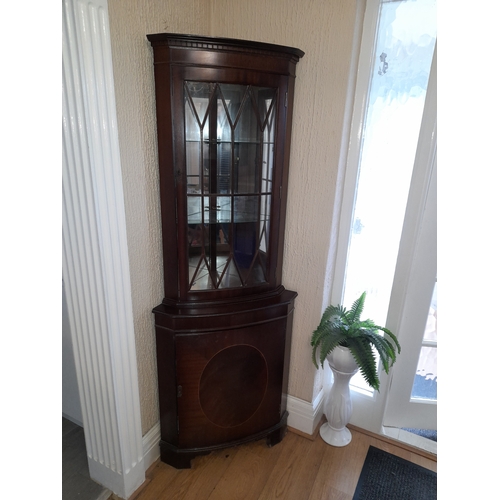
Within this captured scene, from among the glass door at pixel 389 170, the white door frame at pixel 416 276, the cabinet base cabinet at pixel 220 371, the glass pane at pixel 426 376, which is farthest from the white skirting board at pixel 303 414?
the glass pane at pixel 426 376

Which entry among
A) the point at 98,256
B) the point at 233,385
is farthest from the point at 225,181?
the point at 233,385

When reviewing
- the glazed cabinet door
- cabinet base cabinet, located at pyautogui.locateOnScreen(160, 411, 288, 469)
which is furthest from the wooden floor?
the glazed cabinet door

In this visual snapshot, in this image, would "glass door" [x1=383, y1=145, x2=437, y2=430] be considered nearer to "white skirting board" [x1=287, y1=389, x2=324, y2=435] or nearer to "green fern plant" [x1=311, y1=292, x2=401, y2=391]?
"green fern plant" [x1=311, y1=292, x2=401, y2=391]

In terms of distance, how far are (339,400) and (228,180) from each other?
1.29 metres

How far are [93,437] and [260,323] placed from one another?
0.90 meters

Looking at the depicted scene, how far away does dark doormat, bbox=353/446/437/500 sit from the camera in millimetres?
1678

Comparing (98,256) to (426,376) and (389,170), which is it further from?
(426,376)

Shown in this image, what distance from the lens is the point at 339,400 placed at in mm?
1903

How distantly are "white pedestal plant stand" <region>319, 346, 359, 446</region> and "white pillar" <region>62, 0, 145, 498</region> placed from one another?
0.96 meters

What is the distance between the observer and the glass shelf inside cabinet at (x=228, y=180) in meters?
1.41
